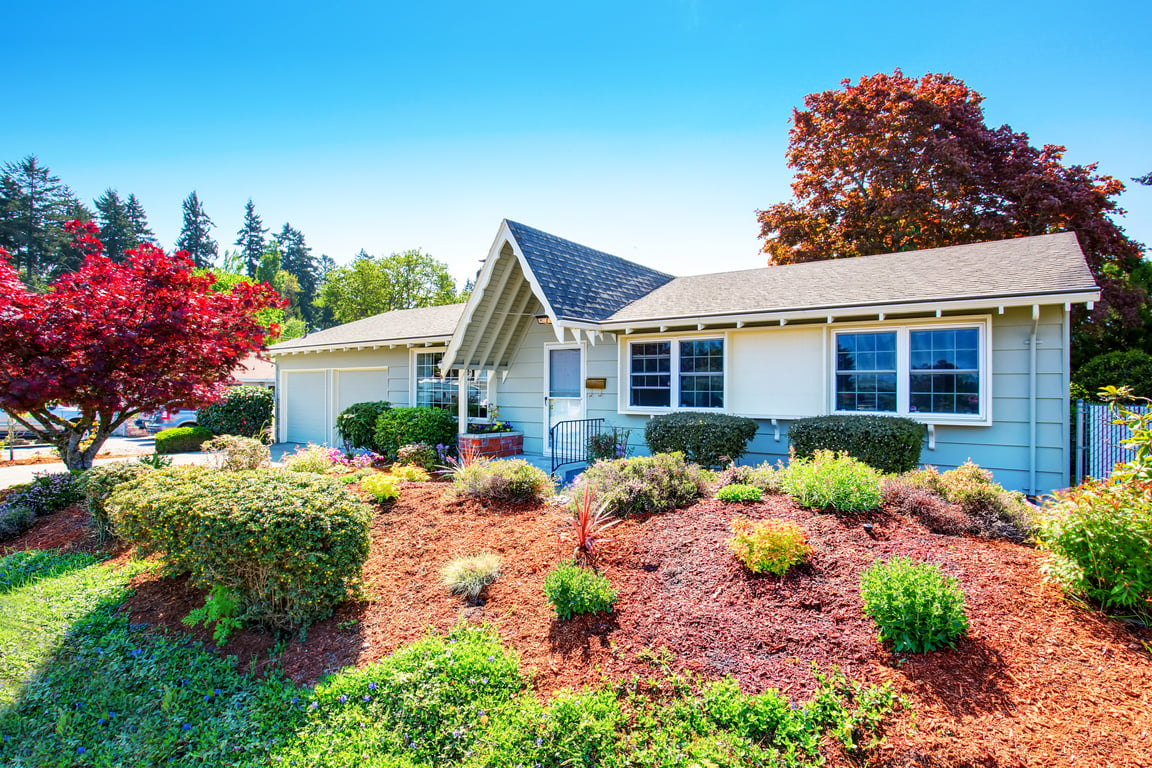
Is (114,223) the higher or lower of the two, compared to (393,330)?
higher

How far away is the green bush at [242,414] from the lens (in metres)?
17.8

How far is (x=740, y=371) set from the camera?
9.55 m

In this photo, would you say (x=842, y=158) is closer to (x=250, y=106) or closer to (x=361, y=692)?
(x=250, y=106)

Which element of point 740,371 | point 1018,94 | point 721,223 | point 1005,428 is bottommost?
point 1005,428

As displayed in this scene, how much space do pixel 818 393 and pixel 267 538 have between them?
8.17 metres

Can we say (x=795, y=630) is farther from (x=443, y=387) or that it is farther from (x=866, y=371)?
(x=443, y=387)

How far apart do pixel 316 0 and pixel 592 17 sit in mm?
4662

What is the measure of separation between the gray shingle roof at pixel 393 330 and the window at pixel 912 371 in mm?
8488

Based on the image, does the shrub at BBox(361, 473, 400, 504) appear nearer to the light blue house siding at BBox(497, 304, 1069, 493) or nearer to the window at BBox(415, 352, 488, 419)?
the light blue house siding at BBox(497, 304, 1069, 493)

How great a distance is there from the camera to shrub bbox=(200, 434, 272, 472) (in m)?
7.04

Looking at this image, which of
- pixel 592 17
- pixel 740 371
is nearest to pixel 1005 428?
pixel 740 371

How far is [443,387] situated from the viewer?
44.5 ft

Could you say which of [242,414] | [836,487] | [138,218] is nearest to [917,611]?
[836,487]

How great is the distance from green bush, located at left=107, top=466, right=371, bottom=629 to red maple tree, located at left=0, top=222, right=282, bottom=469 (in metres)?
3.59
